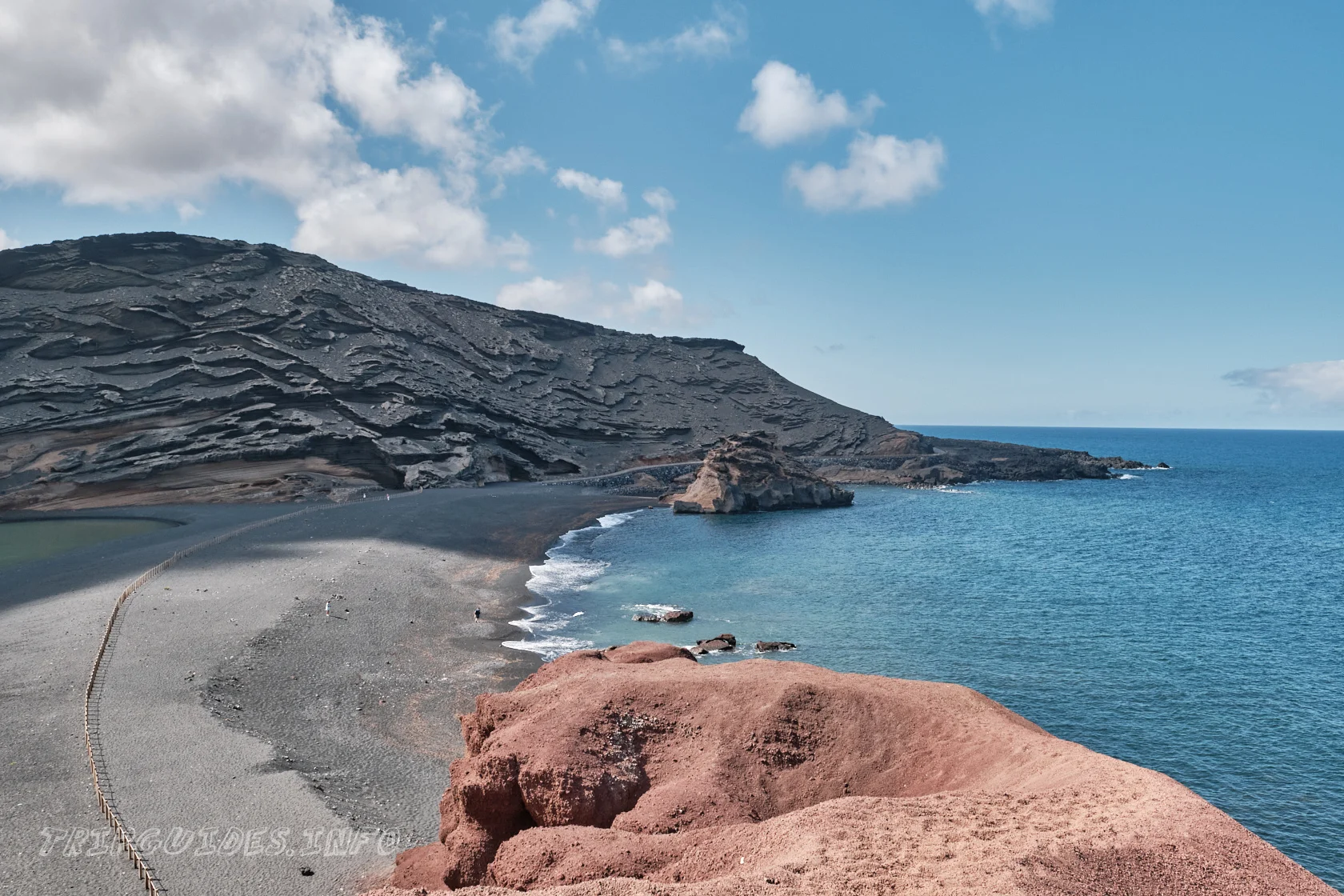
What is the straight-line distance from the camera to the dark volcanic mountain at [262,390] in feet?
215

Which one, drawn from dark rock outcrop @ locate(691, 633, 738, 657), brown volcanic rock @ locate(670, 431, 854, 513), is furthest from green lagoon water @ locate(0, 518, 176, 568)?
brown volcanic rock @ locate(670, 431, 854, 513)

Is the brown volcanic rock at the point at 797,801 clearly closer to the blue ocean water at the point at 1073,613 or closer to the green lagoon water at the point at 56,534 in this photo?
the blue ocean water at the point at 1073,613

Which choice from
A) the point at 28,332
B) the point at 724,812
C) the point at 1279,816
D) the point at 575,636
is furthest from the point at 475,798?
the point at 28,332

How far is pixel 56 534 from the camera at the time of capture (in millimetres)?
52375

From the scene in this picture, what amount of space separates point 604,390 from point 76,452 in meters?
59.8

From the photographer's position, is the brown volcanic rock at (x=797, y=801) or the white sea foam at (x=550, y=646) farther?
the white sea foam at (x=550, y=646)

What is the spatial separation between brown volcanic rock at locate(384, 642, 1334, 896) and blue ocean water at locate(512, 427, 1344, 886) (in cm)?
960

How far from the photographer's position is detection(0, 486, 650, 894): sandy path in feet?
47.2

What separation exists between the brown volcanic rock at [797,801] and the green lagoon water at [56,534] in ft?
148

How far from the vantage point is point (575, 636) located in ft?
106

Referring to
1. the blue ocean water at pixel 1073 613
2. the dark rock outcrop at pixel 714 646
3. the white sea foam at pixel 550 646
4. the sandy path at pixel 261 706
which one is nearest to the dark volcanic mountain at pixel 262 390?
the blue ocean water at pixel 1073 613

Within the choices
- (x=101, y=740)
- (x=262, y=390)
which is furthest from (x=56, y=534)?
(x=101, y=740)

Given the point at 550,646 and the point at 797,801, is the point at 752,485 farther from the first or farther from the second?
the point at 797,801

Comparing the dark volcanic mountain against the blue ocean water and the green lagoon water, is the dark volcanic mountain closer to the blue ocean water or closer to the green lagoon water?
the green lagoon water
